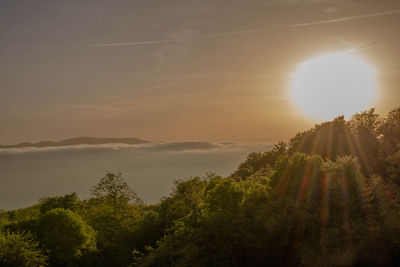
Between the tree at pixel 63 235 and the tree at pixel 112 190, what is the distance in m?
24.7

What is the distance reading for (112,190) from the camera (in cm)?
8050

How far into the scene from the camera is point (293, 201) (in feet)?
→ 132

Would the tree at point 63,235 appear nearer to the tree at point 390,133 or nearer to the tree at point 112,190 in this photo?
the tree at point 112,190

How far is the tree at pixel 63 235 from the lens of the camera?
5225 cm

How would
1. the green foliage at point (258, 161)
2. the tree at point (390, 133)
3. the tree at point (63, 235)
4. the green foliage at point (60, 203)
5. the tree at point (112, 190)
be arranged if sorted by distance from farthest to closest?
the green foliage at point (258, 161) < the tree at point (112, 190) < the tree at point (390, 133) < the green foliage at point (60, 203) < the tree at point (63, 235)

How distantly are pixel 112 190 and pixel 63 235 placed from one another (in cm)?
2751

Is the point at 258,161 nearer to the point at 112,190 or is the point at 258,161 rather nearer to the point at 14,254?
the point at 112,190

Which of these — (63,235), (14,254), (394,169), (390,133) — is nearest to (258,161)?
(390,133)

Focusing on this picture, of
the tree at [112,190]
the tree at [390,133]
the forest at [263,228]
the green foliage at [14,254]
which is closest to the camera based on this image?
the forest at [263,228]

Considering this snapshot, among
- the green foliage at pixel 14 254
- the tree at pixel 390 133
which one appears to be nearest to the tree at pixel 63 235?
the green foliage at pixel 14 254

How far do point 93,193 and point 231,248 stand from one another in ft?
168

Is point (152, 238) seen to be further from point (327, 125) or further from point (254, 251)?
point (327, 125)

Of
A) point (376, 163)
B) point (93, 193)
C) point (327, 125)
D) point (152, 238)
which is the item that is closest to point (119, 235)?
point (152, 238)

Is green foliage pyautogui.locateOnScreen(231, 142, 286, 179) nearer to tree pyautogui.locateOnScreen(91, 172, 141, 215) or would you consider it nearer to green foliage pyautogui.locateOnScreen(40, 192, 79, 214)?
tree pyautogui.locateOnScreen(91, 172, 141, 215)
